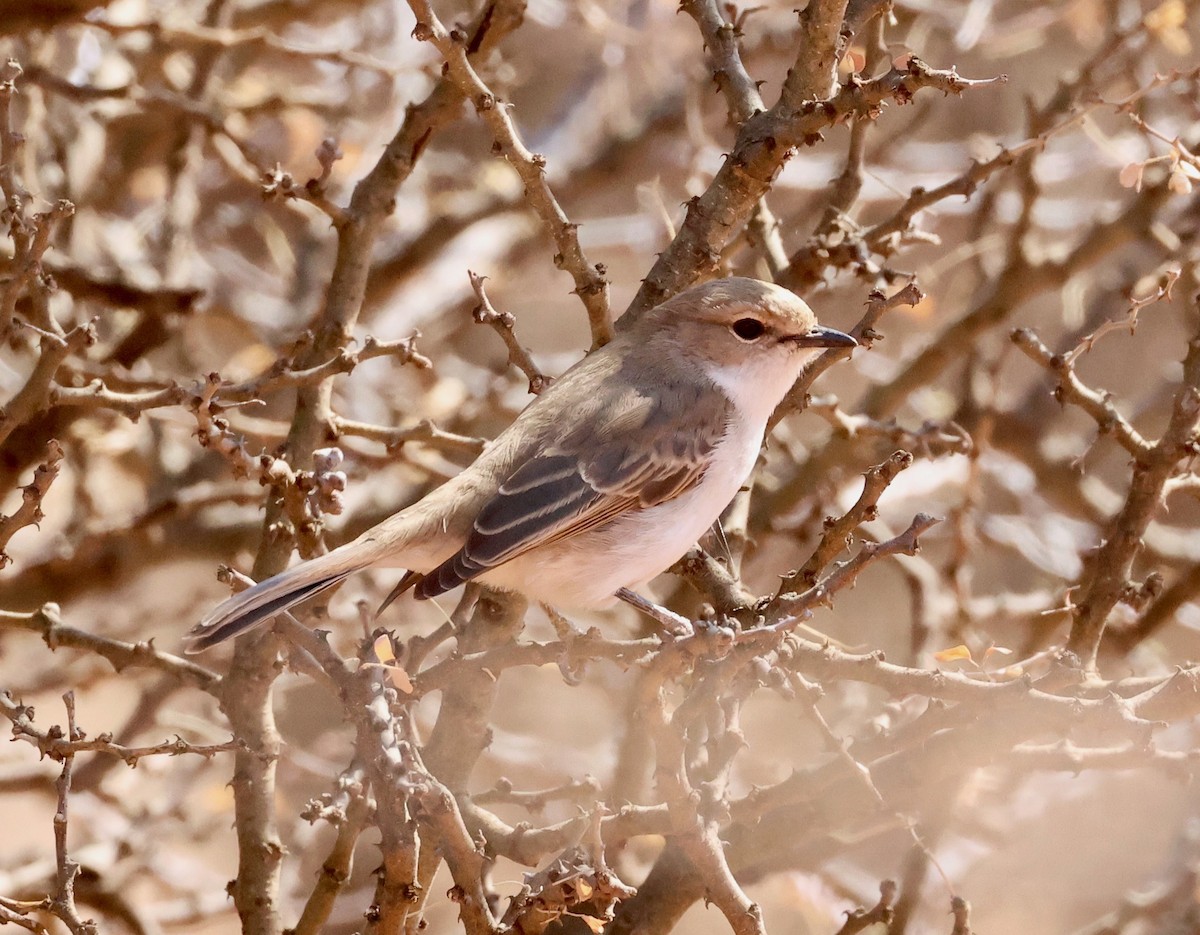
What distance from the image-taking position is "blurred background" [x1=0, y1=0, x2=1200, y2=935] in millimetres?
4008

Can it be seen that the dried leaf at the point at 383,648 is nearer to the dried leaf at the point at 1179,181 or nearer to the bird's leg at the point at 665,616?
the bird's leg at the point at 665,616

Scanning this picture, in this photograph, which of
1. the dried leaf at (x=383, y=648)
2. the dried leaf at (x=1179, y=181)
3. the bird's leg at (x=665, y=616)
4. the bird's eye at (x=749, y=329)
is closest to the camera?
the dried leaf at (x=383, y=648)

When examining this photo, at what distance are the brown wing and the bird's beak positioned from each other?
0.89 ft

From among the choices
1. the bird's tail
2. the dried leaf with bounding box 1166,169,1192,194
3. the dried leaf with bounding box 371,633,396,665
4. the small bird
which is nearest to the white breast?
the small bird

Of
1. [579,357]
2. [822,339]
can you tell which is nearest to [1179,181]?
[822,339]

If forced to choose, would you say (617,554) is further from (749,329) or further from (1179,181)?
(1179,181)

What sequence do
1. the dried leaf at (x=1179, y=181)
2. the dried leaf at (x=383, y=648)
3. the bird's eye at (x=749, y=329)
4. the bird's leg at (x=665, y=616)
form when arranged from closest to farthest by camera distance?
the dried leaf at (x=383, y=648)
the dried leaf at (x=1179, y=181)
the bird's leg at (x=665, y=616)
the bird's eye at (x=749, y=329)

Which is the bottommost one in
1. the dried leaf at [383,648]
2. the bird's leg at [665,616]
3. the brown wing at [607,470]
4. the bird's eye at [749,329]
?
the dried leaf at [383,648]

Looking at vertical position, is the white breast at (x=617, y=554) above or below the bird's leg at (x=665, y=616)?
above

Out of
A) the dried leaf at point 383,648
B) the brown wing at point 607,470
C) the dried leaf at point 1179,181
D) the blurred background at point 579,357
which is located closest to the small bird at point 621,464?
the brown wing at point 607,470

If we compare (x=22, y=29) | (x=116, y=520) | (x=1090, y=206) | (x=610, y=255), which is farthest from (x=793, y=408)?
(x=1090, y=206)

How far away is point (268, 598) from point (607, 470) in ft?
3.42

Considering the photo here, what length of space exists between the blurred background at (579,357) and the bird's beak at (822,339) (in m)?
0.20

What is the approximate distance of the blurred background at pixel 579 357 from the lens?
4.01 metres
